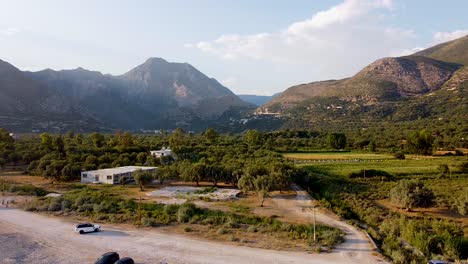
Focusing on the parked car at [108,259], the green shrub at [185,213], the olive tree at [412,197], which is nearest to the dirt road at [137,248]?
the parked car at [108,259]

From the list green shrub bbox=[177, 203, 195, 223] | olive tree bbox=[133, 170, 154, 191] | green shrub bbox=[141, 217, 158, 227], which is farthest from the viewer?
olive tree bbox=[133, 170, 154, 191]

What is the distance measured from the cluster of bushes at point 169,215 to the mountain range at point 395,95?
356ft

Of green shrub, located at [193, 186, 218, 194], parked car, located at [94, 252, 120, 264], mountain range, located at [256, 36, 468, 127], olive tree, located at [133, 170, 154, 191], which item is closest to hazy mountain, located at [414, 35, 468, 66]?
mountain range, located at [256, 36, 468, 127]

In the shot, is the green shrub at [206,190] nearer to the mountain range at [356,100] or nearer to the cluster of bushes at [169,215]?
the cluster of bushes at [169,215]

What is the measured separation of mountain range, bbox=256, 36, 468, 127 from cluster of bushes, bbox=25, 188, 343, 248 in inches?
4274

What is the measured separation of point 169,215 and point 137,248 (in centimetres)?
862

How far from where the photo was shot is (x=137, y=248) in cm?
2466

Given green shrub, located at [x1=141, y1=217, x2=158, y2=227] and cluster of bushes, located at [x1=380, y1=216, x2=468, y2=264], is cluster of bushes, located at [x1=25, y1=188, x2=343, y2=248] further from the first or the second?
cluster of bushes, located at [x1=380, y1=216, x2=468, y2=264]

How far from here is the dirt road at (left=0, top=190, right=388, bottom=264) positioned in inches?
892

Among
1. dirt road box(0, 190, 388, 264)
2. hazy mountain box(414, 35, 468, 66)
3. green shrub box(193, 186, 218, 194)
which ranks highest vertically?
hazy mountain box(414, 35, 468, 66)

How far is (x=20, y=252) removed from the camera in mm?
24438

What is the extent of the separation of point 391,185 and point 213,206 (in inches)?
900

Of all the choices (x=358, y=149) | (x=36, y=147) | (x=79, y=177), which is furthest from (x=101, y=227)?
(x=358, y=149)

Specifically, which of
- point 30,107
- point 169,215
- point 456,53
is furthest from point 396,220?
point 456,53
